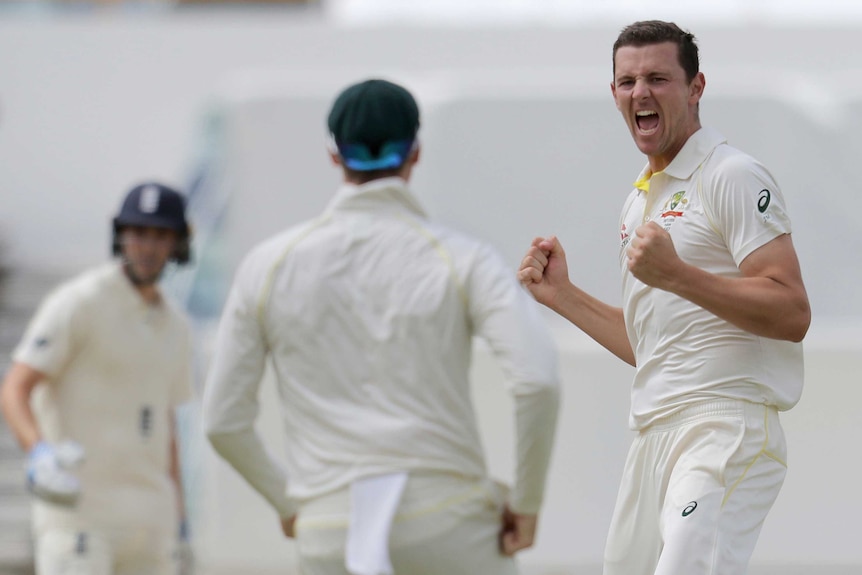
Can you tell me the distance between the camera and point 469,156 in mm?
10133

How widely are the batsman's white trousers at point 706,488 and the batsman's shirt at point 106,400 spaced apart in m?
2.16

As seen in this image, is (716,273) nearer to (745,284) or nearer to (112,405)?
A: (745,284)

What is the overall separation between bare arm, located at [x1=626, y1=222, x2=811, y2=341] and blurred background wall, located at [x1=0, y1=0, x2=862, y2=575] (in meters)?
4.73

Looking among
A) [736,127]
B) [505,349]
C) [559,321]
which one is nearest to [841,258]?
[736,127]

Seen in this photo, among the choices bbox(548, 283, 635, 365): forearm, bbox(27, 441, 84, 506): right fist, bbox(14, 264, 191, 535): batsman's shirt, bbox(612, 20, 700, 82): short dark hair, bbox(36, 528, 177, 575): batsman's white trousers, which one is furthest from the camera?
bbox(14, 264, 191, 535): batsman's shirt

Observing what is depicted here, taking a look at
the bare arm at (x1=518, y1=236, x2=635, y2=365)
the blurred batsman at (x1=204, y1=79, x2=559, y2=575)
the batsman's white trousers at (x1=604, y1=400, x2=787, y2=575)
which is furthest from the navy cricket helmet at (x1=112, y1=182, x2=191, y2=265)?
the batsman's white trousers at (x1=604, y1=400, x2=787, y2=575)

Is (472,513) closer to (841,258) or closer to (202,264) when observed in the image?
(202,264)

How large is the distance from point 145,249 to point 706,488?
2.56 metres

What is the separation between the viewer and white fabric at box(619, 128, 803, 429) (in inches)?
103

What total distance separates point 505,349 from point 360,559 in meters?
0.58

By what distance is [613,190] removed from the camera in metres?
9.66

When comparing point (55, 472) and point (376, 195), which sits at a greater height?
point (376, 195)

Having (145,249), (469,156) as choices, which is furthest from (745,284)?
(469,156)

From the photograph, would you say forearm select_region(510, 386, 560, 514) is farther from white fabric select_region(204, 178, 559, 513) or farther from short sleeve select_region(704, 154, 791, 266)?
short sleeve select_region(704, 154, 791, 266)
